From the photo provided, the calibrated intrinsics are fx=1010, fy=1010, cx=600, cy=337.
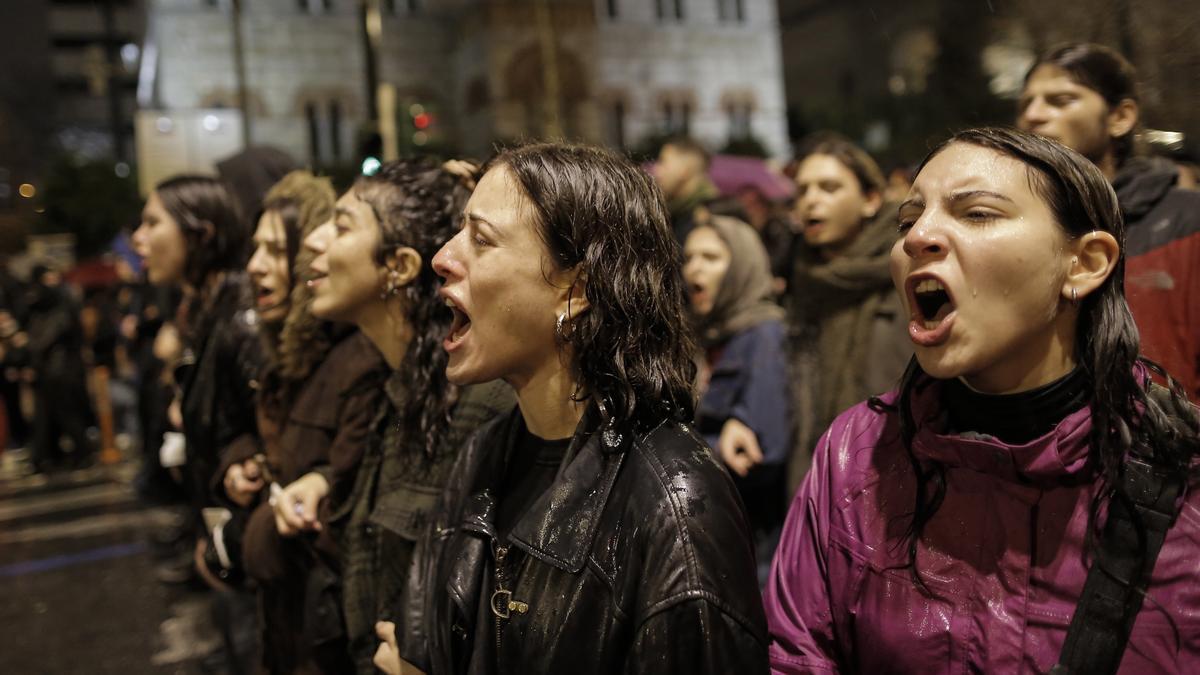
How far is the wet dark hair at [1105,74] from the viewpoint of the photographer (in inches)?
110

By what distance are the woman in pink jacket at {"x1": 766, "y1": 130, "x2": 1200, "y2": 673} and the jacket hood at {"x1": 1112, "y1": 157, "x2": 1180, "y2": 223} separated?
3.69ft

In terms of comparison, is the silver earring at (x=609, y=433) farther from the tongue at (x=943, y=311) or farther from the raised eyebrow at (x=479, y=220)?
the tongue at (x=943, y=311)

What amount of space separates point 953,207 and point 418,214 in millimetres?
1652

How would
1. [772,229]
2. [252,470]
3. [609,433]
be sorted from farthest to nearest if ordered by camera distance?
[772,229]
[252,470]
[609,433]

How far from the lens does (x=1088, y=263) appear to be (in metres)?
1.68

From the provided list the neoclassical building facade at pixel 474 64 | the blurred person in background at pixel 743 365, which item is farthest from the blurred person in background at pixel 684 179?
the neoclassical building facade at pixel 474 64

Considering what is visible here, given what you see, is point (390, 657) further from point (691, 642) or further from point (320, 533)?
point (691, 642)

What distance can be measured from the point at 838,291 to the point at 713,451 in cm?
207

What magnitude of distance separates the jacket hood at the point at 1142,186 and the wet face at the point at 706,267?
220 cm

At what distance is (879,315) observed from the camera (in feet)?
13.1

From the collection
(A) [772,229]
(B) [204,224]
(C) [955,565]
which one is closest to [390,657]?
(C) [955,565]

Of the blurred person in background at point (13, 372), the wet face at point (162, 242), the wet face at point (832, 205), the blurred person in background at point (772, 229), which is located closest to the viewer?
the wet face at point (832, 205)

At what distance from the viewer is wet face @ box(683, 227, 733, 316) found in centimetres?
480

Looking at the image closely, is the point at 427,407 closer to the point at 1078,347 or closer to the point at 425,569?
the point at 425,569
